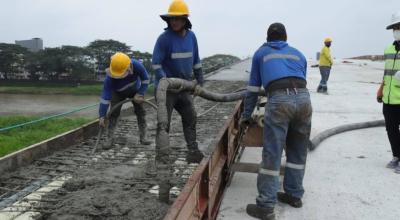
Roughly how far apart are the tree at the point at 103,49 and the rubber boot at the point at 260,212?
1977 centimetres

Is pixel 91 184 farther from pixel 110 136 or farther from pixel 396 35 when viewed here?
pixel 396 35

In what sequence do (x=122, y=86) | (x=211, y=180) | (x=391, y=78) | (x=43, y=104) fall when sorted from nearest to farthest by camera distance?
(x=211, y=180), (x=391, y=78), (x=122, y=86), (x=43, y=104)

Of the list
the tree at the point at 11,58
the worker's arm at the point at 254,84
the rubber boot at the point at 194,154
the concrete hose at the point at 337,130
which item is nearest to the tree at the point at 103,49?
the tree at the point at 11,58

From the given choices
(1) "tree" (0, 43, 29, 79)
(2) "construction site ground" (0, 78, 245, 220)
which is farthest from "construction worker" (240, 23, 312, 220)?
(1) "tree" (0, 43, 29, 79)

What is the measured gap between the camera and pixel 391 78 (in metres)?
4.19

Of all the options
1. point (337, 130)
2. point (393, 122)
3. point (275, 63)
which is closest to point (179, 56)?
point (275, 63)

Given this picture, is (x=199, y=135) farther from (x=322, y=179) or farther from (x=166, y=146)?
(x=166, y=146)

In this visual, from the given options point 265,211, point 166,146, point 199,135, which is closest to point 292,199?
point 265,211

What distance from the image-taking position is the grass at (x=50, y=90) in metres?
23.7

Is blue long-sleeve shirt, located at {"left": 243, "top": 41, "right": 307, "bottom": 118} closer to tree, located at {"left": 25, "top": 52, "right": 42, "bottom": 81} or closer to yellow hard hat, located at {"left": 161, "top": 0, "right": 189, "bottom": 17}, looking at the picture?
yellow hard hat, located at {"left": 161, "top": 0, "right": 189, "bottom": 17}

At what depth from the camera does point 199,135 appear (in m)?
5.79

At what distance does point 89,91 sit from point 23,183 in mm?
20713

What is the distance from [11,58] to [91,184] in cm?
2127

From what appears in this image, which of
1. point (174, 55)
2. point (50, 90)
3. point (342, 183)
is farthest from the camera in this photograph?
point (50, 90)
